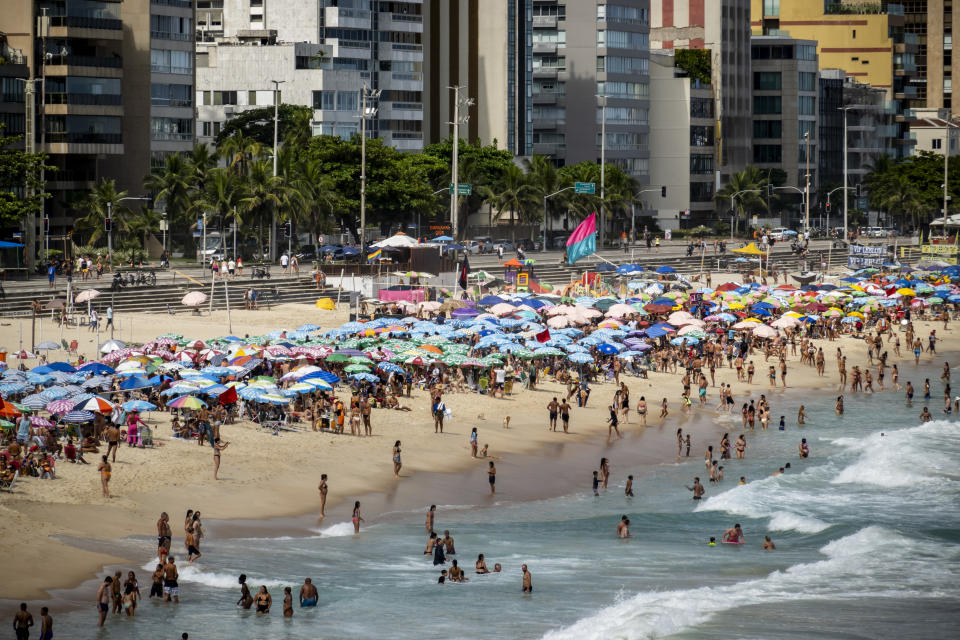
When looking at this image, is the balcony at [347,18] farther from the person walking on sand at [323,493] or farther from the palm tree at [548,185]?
the person walking on sand at [323,493]

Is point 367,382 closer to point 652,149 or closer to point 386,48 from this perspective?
point 386,48

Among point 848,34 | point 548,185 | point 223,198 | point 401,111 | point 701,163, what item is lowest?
point 223,198

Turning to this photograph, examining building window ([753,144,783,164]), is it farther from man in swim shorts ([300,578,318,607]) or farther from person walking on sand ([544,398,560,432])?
man in swim shorts ([300,578,318,607])

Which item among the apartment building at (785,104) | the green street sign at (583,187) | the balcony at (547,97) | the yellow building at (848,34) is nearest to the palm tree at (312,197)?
the green street sign at (583,187)

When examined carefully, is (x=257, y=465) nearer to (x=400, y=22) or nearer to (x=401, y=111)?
(x=401, y=111)

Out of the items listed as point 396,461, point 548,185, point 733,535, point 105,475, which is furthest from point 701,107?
point 105,475

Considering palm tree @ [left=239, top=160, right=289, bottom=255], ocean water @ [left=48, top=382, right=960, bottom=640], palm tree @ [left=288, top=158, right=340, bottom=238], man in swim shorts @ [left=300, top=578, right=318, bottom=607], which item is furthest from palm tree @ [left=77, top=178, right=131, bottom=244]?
man in swim shorts @ [left=300, top=578, right=318, bottom=607]

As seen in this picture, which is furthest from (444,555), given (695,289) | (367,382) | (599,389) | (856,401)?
(695,289)
